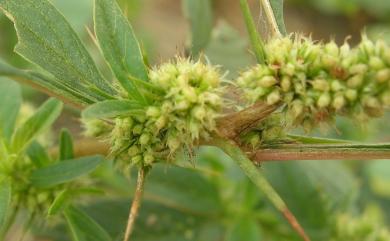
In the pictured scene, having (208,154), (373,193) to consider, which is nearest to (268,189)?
(208,154)

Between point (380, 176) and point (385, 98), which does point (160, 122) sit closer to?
point (385, 98)

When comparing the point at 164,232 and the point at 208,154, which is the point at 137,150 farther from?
the point at 208,154

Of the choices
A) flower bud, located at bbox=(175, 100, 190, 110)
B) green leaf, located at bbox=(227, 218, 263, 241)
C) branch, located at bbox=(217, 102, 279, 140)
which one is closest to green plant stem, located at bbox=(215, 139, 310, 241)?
branch, located at bbox=(217, 102, 279, 140)

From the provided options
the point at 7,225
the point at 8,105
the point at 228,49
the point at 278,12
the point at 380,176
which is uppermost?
the point at 228,49

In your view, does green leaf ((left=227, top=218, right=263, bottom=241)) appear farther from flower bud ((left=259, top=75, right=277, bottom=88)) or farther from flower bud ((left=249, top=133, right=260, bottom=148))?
flower bud ((left=259, top=75, right=277, bottom=88))

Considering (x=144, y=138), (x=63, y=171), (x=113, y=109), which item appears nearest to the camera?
(x=113, y=109)

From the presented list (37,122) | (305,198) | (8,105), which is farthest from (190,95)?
(305,198)

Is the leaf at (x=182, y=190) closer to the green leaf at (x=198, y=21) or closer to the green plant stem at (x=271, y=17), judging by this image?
the green leaf at (x=198, y=21)

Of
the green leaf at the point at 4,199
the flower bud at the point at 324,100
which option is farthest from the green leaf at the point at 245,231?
the flower bud at the point at 324,100
